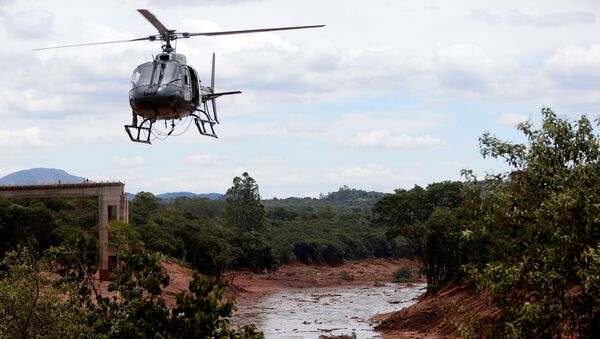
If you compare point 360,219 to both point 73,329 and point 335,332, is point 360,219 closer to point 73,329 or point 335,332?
point 335,332

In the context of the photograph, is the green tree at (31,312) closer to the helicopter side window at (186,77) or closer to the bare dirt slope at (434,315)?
the helicopter side window at (186,77)

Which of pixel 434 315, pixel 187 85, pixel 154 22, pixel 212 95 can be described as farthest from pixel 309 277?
pixel 154 22

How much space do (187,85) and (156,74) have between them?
1.17m

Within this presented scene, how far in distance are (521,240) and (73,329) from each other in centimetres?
1057

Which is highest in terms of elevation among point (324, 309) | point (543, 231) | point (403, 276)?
point (543, 231)

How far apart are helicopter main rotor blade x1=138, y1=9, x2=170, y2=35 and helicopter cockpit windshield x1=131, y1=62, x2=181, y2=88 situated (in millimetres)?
1136

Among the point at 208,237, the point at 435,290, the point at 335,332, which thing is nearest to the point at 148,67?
the point at 335,332

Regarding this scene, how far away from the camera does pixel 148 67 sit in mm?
27453

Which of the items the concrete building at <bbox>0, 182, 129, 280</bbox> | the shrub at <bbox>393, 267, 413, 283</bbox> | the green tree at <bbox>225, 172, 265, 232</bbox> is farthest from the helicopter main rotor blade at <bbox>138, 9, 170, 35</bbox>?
the green tree at <bbox>225, 172, 265, 232</bbox>

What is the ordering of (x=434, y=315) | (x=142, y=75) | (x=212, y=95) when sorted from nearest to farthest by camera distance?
(x=142, y=75) → (x=212, y=95) → (x=434, y=315)

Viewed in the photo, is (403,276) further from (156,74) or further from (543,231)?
(543,231)

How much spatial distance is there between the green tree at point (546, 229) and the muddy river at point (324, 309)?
101ft

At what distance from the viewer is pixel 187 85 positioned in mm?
27875

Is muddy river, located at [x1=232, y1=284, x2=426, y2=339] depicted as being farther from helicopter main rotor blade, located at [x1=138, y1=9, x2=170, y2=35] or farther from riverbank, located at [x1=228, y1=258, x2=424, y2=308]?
helicopter main rotor blade, located at [x1=138, y1=9, x2=170, y2=35]
